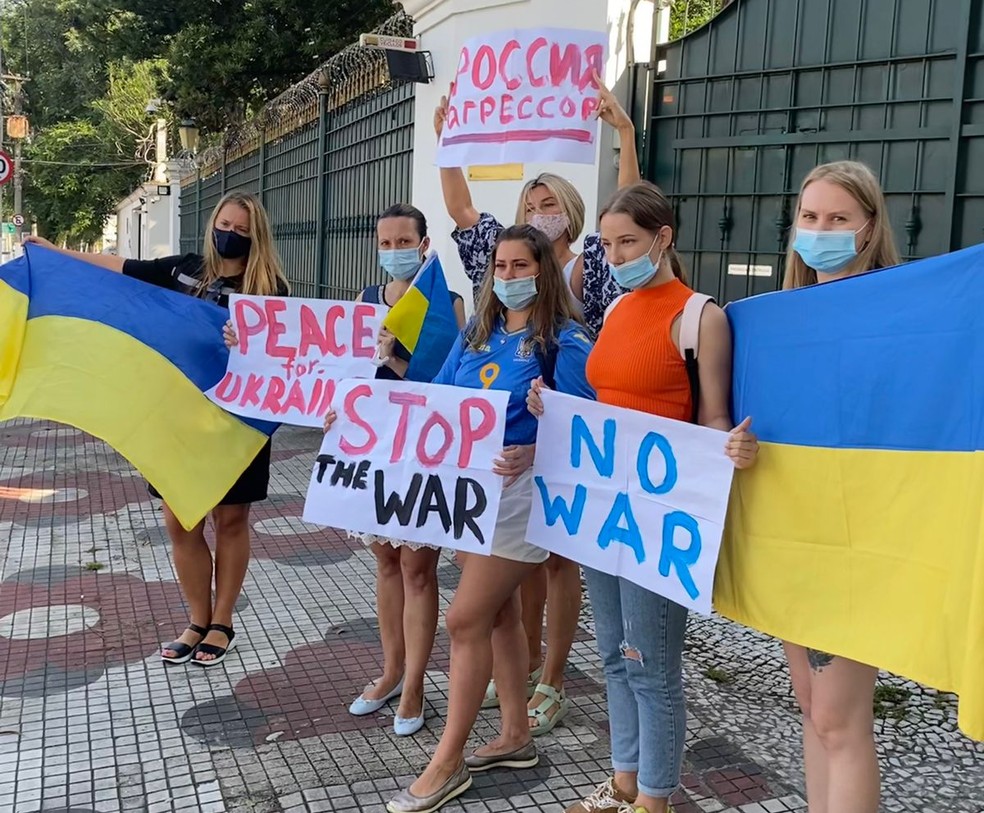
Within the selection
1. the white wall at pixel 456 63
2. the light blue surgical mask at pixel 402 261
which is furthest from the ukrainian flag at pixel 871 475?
the white wall at pixel 456 63

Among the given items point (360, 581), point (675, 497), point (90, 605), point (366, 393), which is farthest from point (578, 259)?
point (90, 605)

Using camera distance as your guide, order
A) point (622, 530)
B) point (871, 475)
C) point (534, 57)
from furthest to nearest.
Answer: point (534, 57) → point (622, 530) → point (871, 475)

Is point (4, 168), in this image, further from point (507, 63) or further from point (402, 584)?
point (402, 584)

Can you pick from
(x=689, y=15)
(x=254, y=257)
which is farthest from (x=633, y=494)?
(x=689, y=15)

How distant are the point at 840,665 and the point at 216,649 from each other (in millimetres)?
2856

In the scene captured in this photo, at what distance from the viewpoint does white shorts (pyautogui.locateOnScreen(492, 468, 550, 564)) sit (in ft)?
10.4

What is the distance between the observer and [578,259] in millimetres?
3697

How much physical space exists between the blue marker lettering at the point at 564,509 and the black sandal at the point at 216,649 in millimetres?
2001

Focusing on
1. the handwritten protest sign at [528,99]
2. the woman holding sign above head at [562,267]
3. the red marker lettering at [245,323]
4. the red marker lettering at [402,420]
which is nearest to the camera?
the red marker lettering at [402,420]

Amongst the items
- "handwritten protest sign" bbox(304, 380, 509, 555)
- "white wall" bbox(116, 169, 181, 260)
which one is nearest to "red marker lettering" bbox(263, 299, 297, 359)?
"handwritten protest sign" bbox(304, 380, 509, 555)

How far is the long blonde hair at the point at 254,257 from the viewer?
14.2 ft

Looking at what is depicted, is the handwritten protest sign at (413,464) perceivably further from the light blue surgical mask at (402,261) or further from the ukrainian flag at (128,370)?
the ukrainian flag at (128,370)

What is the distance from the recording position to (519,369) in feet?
10.3

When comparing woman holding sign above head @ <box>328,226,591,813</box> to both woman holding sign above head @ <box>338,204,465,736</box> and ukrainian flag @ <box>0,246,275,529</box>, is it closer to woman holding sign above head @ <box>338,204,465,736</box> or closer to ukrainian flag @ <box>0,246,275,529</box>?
woman holding sign above head @ <box>338,204,465,736</box>
